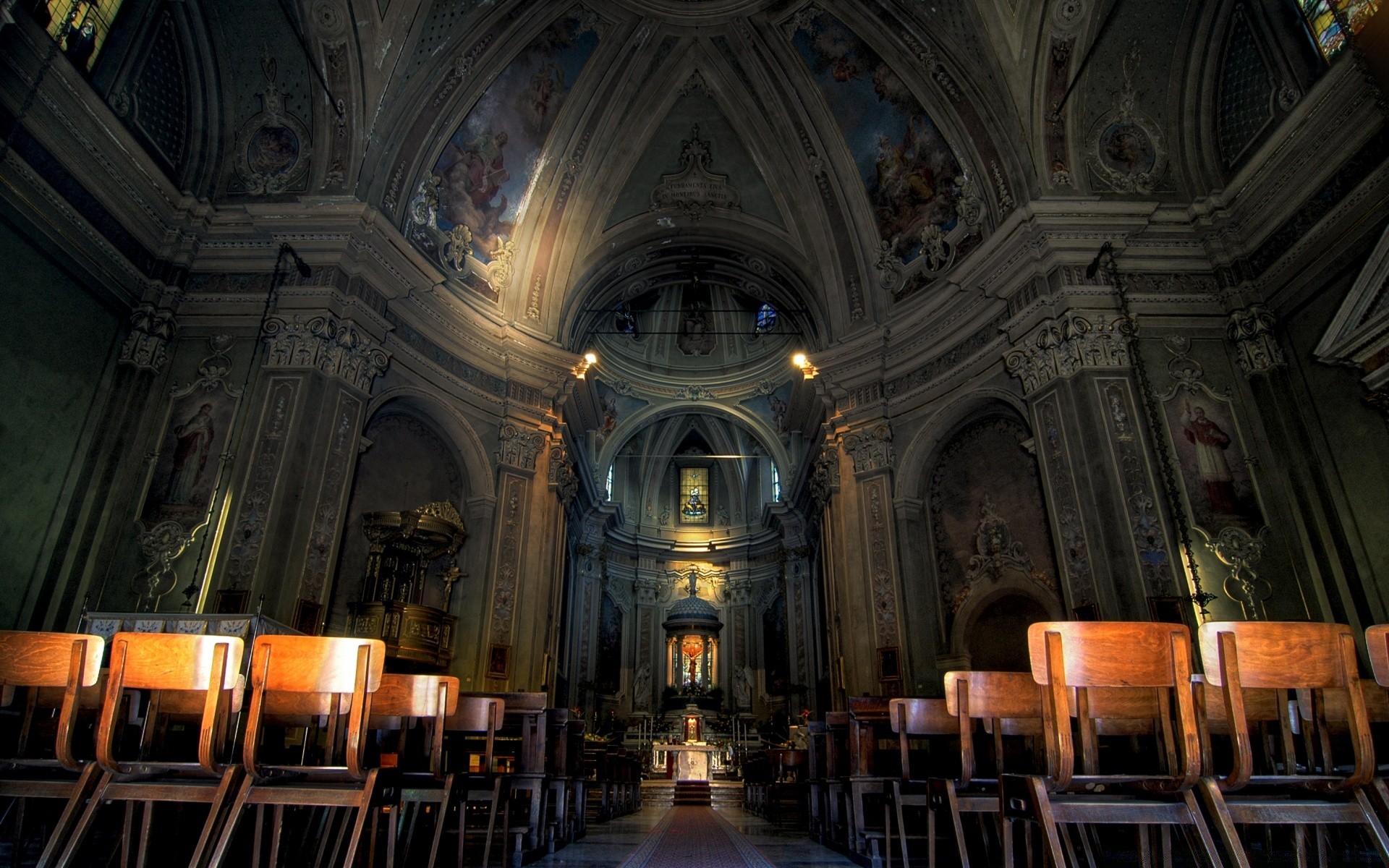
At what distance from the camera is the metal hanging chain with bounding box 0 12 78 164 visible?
668 centimetres

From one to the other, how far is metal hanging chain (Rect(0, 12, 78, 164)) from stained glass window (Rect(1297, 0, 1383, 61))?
39.2 feet

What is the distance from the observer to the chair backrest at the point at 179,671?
9.08ft

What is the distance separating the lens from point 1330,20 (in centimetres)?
755

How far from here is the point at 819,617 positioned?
56.8 ft

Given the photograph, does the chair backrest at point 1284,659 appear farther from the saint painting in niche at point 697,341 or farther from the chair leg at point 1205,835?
the saint painting in niche at point 697,341

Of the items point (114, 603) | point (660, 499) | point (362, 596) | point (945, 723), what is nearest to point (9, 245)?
point (114, 603)

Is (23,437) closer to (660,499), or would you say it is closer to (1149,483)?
(1149,483)

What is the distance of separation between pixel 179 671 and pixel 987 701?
368 centimetres

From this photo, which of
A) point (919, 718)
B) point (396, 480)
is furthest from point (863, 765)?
point (396, 480)

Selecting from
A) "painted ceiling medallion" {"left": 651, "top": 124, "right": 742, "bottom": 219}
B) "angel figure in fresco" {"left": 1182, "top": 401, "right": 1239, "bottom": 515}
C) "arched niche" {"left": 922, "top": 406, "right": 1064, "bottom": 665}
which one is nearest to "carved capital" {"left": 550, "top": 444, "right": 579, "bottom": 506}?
"painted ceiling medallion" {"left": 651, "top": 124, "right": 742, "bottom": 219}

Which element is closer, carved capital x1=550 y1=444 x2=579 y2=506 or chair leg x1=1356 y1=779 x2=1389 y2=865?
chair leg x1=1356 y1=779 x2=1389 y2=865

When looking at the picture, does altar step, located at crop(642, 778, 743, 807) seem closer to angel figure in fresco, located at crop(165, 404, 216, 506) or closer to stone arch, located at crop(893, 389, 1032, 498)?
stone arch, located at crop(893, 389, 1032, 498)

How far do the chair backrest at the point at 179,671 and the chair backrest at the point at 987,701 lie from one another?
323cm

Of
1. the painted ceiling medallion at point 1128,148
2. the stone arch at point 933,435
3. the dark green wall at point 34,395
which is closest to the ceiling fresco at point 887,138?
the painted ceiling medallion at point 1128,148
